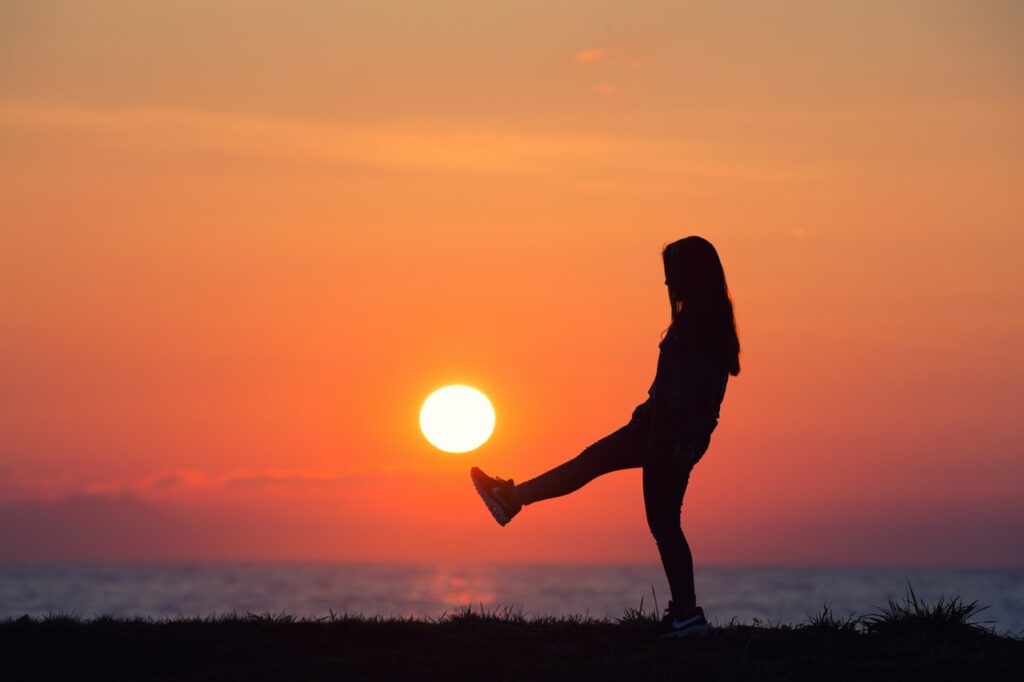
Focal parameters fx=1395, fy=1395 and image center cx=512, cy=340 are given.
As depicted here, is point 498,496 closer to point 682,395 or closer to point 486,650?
point 486,650

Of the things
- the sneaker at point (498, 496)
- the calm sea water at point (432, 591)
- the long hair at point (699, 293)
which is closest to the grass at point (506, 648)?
the sneaker at point (498, 496)

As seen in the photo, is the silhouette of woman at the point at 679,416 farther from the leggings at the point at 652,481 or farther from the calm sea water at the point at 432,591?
the calm sea water at the point at 432,591

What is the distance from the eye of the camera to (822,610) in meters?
10.1

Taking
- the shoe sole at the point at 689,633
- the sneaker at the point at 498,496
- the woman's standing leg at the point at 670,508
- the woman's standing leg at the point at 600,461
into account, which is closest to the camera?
the woman's standing leg at the point at 670,508

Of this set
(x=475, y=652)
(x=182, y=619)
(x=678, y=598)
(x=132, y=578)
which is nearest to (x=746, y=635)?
(x=678, y=598)

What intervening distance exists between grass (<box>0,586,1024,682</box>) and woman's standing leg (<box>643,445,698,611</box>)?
1.25 feet

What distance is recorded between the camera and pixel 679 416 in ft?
30.3

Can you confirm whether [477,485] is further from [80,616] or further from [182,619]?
[80,616]

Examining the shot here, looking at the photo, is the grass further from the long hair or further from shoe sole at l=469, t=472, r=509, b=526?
the long hair

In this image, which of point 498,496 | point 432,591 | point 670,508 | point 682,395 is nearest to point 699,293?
point 682,395

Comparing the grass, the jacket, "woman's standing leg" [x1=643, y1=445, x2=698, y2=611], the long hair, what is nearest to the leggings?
"woman's standing leg" [x1=643, y1=445, x2=698, y2=611]

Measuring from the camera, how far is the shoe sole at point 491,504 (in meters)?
9.77

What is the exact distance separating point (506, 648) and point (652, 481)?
147 cm

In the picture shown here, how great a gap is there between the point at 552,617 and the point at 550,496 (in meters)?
0.98
